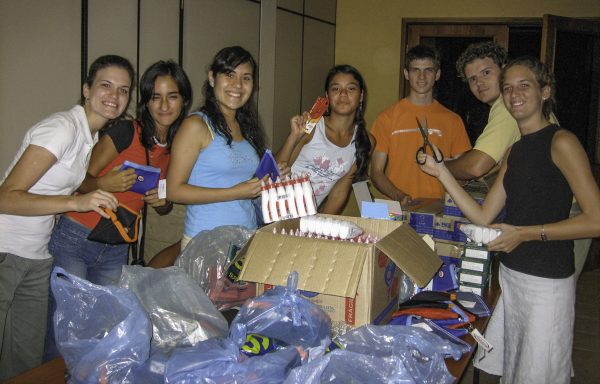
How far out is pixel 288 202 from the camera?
168 cm

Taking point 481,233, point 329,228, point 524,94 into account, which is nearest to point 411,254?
point 329,228

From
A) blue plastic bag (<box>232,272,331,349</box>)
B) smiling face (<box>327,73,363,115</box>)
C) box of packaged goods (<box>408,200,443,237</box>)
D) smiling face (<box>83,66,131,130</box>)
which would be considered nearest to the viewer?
blue plastic bag (<box>232,272,331,349</box>)

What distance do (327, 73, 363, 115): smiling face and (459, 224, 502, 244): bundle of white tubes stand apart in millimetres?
1036

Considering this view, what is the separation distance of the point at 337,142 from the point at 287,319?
1566 mm

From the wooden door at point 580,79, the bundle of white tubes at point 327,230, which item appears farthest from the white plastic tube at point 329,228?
the wooden door at point 580,79

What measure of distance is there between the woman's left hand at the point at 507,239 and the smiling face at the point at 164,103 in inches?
56.9

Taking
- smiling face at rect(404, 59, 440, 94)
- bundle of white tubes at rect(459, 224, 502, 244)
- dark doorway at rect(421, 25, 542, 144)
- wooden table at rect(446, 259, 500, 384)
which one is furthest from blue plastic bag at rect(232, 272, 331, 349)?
dark doorway at rect(421, 25, 542, 144)

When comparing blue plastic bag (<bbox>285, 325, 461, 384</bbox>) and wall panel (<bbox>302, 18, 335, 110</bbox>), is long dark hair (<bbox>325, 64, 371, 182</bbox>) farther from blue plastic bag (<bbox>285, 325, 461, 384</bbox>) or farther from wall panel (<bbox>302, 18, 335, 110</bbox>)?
wall panel (<bbox>302, 18, 335, 110</bbox>)

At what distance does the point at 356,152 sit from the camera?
2707 millimetres

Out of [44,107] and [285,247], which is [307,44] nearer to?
[44,107]

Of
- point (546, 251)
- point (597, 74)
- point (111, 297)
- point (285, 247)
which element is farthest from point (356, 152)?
point (597, 74)

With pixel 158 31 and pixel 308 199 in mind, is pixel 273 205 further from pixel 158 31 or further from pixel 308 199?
pixel 158 31

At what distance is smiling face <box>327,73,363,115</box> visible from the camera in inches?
104

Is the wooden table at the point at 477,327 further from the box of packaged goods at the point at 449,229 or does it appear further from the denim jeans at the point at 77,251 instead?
the denim jeans at the point at 77,251
